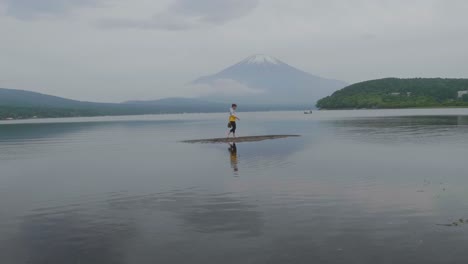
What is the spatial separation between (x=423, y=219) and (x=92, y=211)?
1118 cm

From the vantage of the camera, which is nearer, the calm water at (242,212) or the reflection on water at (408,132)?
the calm water at (242,212)

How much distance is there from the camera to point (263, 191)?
764 inches

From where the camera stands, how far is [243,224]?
14.1 metres

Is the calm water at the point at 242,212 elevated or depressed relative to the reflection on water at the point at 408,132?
depressed

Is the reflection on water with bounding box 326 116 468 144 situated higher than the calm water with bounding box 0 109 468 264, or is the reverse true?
the reflection on water with bounding box 326 116 468 144

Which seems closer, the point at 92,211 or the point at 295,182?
the point at 92,211

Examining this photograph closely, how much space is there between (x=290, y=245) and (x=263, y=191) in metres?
7.52

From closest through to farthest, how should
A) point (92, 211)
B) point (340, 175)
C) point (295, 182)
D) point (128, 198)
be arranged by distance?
point (92, 211) → point (128, 198) → point (295, 182) → point (340, 175)

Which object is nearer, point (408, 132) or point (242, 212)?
point (242, 212)

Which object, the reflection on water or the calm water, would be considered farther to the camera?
the reflection on water

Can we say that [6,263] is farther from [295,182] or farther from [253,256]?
[295,182]

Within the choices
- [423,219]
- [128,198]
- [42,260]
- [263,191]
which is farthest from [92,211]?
[423,219]

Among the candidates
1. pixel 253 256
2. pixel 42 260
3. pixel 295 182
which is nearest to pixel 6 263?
pixel 42 260

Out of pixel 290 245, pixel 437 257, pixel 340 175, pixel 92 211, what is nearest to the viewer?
pixel 437 257
